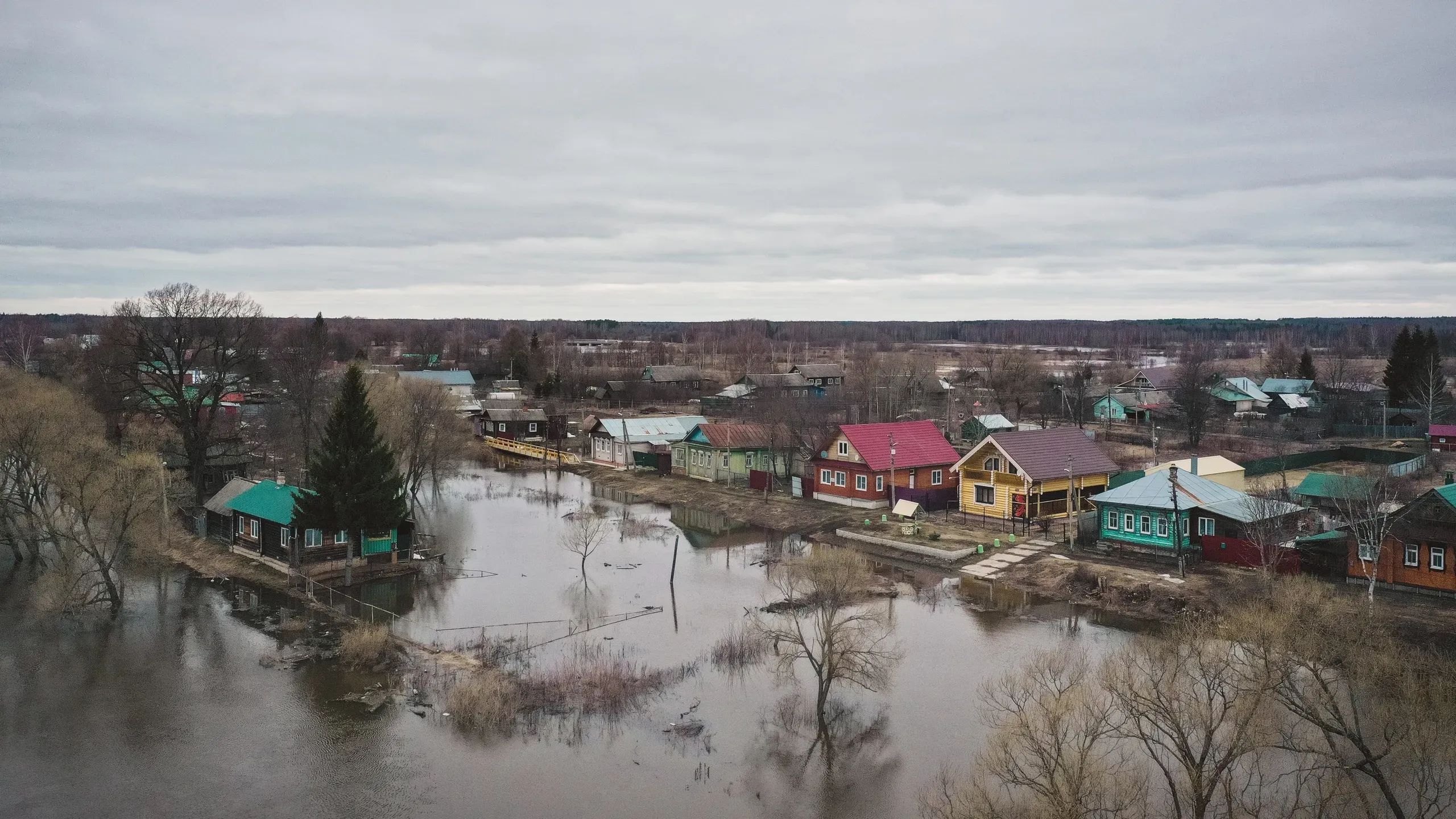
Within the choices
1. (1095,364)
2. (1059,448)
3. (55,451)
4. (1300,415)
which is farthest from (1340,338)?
(55,451)

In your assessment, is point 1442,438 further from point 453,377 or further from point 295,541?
point 453,377

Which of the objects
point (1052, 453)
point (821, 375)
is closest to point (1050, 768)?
point (1052, 453)

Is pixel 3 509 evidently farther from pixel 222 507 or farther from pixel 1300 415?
pixel 1300 415

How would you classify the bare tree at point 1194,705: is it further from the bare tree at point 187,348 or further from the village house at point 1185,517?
the bare tree at point 187,348

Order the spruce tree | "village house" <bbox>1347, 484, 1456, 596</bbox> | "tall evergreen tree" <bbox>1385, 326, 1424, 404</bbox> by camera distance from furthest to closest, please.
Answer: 1. "tall evergreen tree" <bbox>1385, 326, 1424, 404</bbox>
2. the spruce tree
3. "village house" <bbox>1347, 484, 1456, 596</bbox>

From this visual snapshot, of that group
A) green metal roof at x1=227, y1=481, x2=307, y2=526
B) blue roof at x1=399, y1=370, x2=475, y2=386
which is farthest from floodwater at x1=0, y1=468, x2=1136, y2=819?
blue roof at x1=399, y1=370, x2=475, y2=386

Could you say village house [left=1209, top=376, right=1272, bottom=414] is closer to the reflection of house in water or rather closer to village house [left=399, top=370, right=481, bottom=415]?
the reflection of house in water
